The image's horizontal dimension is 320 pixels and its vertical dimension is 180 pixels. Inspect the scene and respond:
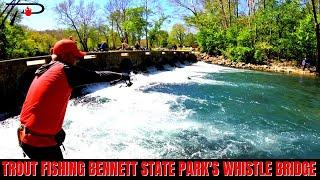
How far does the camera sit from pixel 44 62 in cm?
1670

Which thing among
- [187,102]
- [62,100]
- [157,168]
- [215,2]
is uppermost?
[215,2]

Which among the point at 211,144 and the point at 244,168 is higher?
the point at 244,168

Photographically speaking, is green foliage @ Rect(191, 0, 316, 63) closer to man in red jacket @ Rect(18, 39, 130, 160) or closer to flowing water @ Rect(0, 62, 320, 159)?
flowing water @ Rect(0, 62, 320, 159)

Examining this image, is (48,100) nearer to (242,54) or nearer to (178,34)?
(242,54)

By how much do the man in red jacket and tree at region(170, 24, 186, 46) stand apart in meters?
94.7

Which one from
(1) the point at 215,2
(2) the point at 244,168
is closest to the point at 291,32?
(1) the point at 215,2

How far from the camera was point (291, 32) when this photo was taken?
39250 mm

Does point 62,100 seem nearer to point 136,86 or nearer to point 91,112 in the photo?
point 91,112

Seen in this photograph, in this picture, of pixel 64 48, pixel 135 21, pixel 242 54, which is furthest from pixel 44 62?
pixel 135 21

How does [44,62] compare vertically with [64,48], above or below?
below

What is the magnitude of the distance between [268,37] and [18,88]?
32.3 meters

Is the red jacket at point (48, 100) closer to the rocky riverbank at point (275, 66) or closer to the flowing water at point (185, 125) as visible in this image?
the flowing water at point (185, 125)

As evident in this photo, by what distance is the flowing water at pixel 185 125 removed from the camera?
8891 millimetres

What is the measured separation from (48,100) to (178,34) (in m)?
97.6
